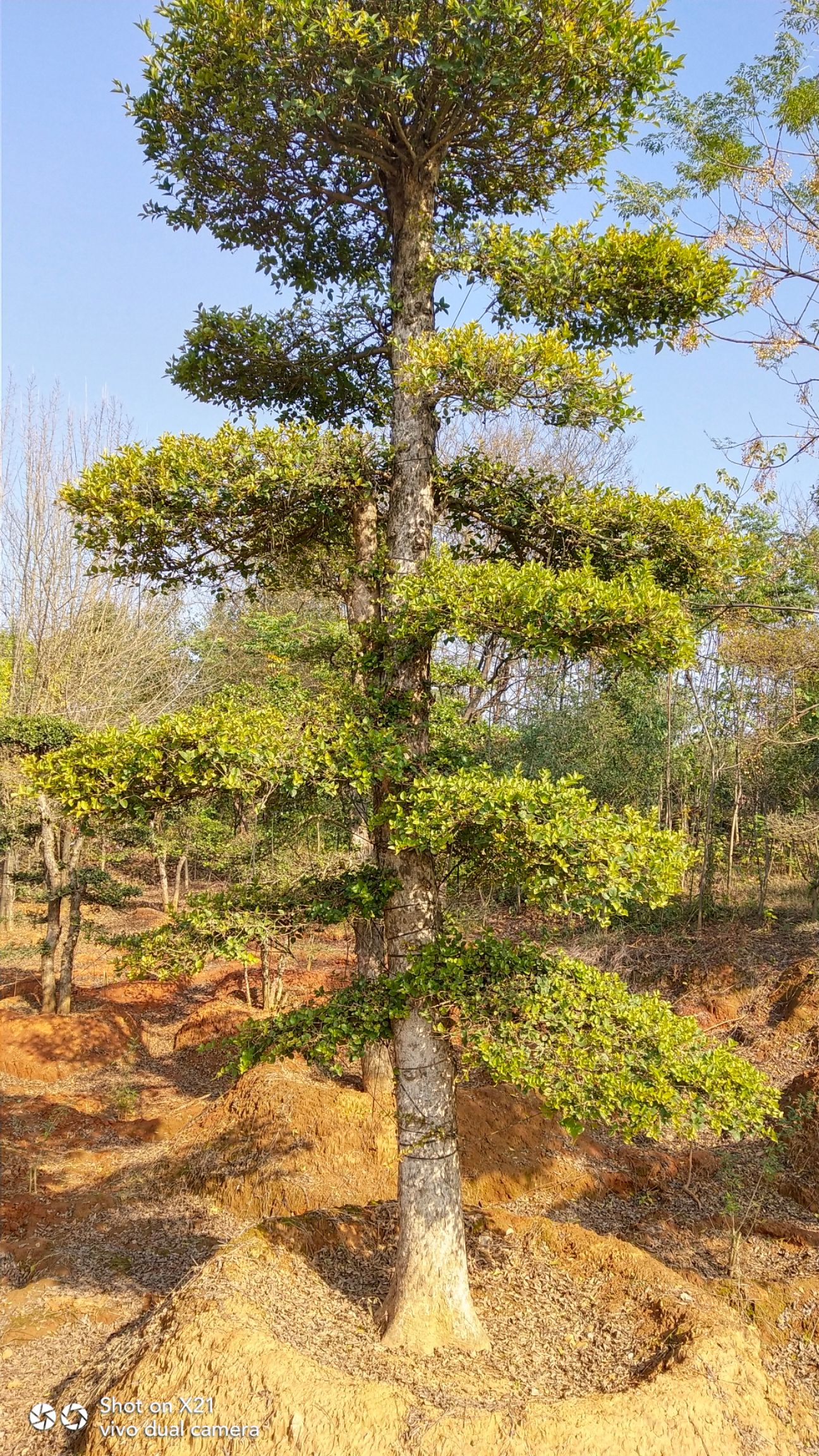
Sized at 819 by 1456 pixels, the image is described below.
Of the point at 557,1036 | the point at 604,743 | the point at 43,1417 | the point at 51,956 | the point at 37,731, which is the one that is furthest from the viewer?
the point at 604,743

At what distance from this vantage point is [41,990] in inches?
653

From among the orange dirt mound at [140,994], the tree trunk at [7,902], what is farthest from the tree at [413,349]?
the tree trunk at [7,902]

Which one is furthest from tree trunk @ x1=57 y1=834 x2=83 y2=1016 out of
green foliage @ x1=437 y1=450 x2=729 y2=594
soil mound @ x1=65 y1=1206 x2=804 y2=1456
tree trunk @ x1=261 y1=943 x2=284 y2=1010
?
green foliage @ x1=437 y1=450 x2=729 y2=594

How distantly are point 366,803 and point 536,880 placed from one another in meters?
2.28

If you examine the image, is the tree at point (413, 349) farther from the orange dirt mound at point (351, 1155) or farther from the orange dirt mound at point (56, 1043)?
the orange dirt mound at point (56, 1043)

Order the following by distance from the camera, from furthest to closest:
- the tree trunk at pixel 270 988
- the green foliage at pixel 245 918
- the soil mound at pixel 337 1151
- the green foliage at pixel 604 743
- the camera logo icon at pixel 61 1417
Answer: the green foliage at pixel 604 743 → the tree trunk at pixel 270 988 → the soil mound at pixel 337 1151 → the green foliage at pixel 245 918 → the camera logo icon at pixel 61 1417

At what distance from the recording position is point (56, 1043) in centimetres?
1436

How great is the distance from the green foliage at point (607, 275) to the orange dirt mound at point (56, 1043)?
42.2 feet

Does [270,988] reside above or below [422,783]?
below

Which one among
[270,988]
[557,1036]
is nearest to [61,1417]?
[557,1036]

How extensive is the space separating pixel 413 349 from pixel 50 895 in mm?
12011

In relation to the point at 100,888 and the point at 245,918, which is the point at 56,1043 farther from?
the point at 245,918

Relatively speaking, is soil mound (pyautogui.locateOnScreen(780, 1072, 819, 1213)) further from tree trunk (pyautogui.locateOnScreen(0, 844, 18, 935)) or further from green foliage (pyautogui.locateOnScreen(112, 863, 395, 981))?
tree trunk (pyautogui.locateOnScreen(0, 844, 18, 935))

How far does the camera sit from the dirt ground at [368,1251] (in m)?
4.93
